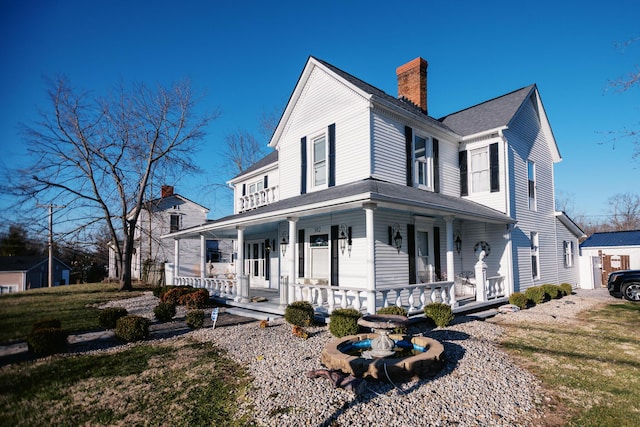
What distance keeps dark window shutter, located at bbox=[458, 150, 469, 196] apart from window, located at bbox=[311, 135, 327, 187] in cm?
602

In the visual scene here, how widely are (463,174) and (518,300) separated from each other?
537 cm

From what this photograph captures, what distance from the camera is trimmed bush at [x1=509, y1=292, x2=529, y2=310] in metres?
12.4

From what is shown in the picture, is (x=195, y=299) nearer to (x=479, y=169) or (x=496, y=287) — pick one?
(x=496, y=287)

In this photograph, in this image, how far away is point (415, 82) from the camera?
642 inches

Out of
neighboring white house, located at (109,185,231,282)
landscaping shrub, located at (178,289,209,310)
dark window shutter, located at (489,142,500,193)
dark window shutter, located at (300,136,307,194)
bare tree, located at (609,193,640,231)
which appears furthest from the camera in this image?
bare tree, located at (609,193,640,231)

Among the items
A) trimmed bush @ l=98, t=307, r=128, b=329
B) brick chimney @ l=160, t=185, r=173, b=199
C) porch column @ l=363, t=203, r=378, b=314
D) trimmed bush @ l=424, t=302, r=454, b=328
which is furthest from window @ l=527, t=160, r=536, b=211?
brick chimney @ l=160, t=185, r=173, b=199

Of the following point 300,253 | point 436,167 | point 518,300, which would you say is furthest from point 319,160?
point 518,300

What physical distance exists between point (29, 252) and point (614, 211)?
64.2 meters

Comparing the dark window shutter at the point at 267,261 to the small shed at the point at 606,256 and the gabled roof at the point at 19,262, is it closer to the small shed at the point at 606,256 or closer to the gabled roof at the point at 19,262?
the gabled roof at the point at 19,262

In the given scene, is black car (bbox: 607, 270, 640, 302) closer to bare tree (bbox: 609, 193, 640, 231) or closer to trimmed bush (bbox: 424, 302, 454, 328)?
trimmed bush (bbox: 424, 302, 454, 328)

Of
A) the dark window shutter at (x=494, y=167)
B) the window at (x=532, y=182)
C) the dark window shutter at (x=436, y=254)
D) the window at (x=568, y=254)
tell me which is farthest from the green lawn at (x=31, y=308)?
the window at (x=568, y=254)

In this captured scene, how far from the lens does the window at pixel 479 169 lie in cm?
1433

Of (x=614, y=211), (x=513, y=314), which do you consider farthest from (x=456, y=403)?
(x=614, y=211)

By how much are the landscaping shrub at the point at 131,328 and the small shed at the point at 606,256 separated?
71.8 ft
